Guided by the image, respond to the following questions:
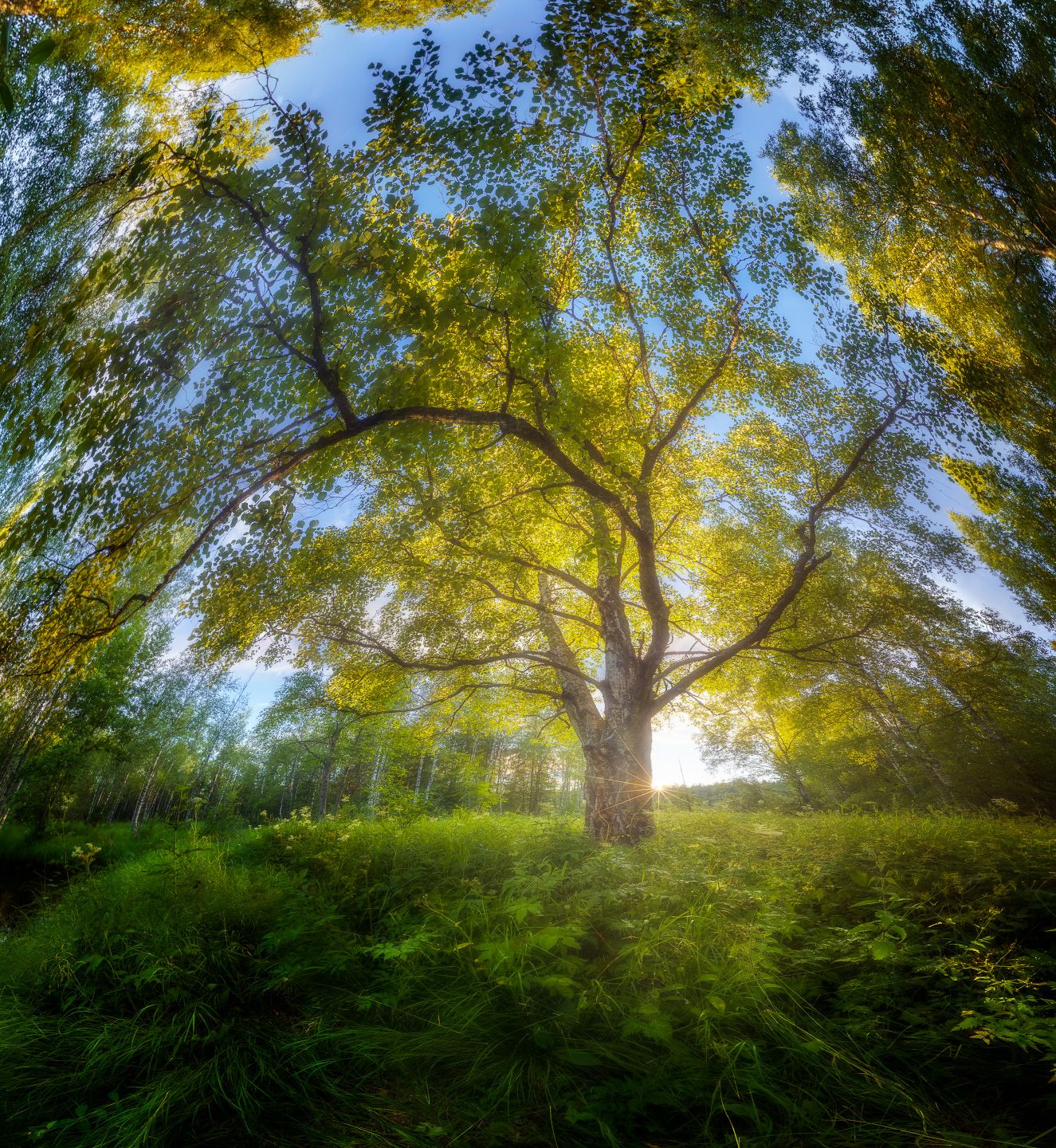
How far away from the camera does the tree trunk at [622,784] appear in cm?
604

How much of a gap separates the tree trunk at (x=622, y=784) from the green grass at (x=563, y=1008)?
1702 mm

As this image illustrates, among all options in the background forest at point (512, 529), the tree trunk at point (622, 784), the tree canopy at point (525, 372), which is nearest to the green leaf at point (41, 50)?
the background forest at point (512, 529)

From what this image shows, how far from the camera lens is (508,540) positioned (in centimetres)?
834

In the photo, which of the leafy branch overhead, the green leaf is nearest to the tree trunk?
the leafy branch overhead

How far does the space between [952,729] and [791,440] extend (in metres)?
12.9

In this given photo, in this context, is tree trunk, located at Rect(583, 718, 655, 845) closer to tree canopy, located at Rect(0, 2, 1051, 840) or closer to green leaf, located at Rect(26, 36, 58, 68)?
tree canopy, located at Rect(0, 2, 1051, 840)

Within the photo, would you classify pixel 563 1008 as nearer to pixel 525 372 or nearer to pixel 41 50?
pixel 41 50

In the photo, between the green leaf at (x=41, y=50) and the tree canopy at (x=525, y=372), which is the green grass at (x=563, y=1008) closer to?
the tree canopy at (x=525, y=372)

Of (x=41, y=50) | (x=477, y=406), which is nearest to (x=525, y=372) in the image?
(x=477, y=406)

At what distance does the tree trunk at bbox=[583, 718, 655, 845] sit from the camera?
19.8ft

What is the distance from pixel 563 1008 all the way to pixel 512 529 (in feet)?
20.9

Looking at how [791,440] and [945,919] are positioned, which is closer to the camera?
[945,919]

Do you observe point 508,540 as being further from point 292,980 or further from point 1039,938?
point 1039,938

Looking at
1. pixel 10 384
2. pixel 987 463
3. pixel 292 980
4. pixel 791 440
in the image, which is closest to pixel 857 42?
pixel 791 440
